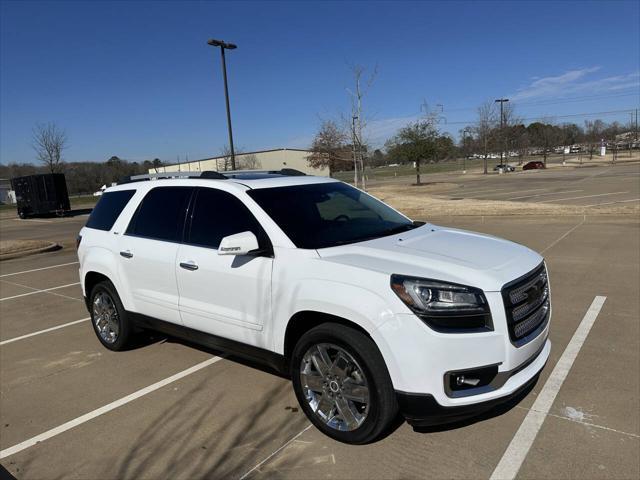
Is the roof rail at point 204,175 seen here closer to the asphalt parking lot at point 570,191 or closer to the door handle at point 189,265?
the door handle at point 189,265

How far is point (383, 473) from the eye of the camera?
2867 millimetres

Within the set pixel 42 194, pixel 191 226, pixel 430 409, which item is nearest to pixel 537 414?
pixel 430 409

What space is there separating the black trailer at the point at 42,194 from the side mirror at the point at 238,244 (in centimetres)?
3183

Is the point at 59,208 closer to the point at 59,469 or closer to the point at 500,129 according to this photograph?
the point at 59,469

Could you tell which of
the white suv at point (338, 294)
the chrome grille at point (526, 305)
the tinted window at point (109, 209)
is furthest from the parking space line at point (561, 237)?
the tinted window at point (109, 209)

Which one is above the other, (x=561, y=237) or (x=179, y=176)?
(x=179, y=176)

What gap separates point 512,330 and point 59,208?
3325 centimetres

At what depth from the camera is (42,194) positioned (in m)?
30.6

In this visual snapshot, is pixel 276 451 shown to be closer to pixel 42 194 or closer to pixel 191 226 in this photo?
pixel 191 226

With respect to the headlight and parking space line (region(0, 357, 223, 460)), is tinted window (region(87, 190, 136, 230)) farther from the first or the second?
the headlight

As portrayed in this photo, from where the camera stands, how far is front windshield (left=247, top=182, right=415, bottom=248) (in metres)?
3.61

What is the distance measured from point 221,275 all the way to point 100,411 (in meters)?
1.49

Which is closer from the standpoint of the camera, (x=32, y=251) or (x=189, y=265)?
(x=189, y=265)

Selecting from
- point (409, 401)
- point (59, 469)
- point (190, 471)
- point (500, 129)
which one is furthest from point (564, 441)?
point (500, 129)
